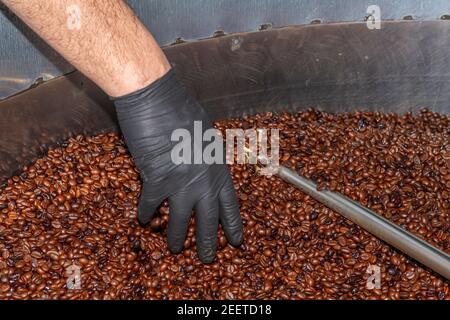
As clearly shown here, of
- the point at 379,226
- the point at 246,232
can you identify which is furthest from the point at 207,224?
the point at 379,226

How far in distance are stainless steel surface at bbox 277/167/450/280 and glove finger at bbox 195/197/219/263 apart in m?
0.62

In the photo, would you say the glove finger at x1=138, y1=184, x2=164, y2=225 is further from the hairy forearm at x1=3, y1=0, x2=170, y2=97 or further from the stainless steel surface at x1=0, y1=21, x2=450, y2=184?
the stainless steel surface at x1=0, y1=21, x2=450, y2=184

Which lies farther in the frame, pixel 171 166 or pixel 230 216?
pixel 230 216

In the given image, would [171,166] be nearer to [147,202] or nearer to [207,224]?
[147,202]

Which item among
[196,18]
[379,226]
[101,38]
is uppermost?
[196,18]

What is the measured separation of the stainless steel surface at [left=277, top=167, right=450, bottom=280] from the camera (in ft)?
8.09

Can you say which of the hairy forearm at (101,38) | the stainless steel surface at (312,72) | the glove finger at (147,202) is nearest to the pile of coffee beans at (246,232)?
the glove finger at (147,202)

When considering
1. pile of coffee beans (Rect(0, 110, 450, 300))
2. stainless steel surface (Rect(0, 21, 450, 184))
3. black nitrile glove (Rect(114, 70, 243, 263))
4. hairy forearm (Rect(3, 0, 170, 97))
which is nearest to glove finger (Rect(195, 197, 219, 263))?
black nitrile glove (Rect(114, 70, 243, 263))

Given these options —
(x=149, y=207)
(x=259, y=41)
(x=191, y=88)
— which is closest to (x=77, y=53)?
(x=149, y=207)

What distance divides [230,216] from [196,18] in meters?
1.45

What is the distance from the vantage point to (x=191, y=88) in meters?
3.53

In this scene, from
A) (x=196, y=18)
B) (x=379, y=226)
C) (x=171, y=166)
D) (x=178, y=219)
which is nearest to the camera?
(x=171, y=166)

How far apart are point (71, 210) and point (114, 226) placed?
27cm

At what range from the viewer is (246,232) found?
2.91m
